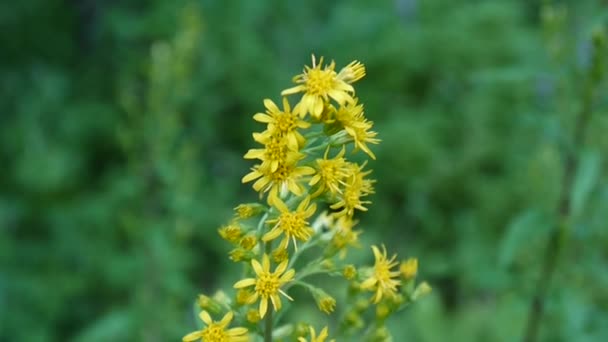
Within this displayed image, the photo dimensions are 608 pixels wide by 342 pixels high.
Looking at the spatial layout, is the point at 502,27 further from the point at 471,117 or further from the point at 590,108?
the point at 590,108

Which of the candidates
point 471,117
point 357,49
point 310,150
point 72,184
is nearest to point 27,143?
point 72,184

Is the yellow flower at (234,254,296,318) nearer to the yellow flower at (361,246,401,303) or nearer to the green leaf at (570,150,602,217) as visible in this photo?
the yellow flower at (361,246,401,303)

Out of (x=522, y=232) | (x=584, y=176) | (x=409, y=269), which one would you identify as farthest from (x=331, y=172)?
(x=584, y=176)

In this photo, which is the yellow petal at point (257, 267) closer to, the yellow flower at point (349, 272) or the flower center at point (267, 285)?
the flower center at point (267, 285)

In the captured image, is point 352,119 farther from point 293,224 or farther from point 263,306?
point 263,306

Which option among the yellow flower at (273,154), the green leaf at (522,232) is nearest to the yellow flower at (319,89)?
the yellow flower at (273,154)
